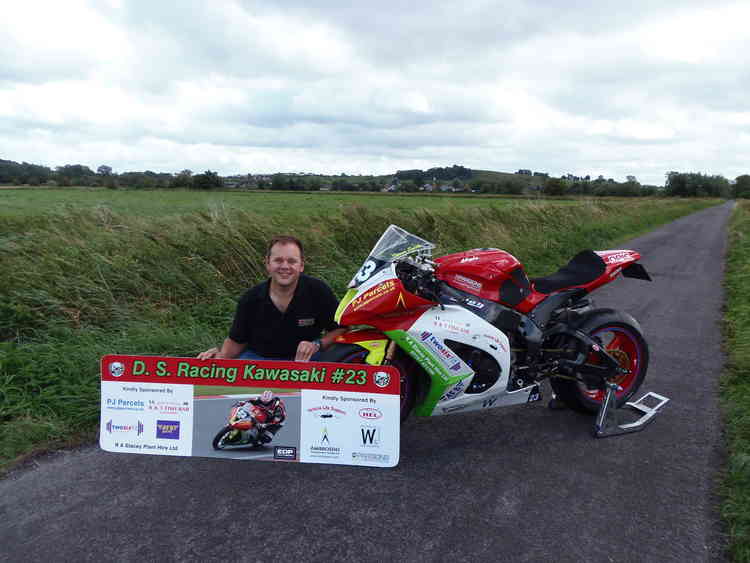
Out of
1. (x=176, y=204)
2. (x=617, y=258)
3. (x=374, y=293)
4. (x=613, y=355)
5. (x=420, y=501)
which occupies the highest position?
(x=176, y=204)

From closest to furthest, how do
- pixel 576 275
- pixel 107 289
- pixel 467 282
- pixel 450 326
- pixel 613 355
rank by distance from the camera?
pixel 450 326 → pixel 467 282 → pixel 576 275 → pixel 613 355 → pixel 107 289

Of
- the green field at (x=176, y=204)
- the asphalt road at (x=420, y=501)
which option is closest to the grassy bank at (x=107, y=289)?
the green field at (x=176, y=204)

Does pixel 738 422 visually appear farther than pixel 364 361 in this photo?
Yes

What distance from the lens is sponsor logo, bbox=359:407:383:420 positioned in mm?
2652

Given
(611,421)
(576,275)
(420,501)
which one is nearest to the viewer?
(420,501)

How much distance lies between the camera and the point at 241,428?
261cm

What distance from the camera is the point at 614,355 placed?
3.73m

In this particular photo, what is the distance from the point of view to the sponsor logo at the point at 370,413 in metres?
2.65

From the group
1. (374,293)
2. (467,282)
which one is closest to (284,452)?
(374,293)

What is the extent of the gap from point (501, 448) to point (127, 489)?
2251mm

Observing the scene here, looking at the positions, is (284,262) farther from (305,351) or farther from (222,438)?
(222,438)

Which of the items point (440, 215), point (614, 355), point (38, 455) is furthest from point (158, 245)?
point (440, 215)

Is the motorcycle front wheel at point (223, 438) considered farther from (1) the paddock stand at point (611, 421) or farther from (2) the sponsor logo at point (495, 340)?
(1) the paddock stand at point (611, 421)

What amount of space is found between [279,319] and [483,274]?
1.38m
